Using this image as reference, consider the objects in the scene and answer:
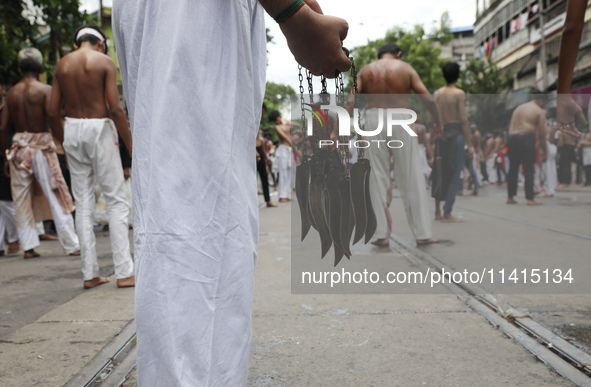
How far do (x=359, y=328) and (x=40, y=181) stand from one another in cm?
429

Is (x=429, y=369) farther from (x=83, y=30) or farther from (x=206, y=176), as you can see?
(x=83, y=30)

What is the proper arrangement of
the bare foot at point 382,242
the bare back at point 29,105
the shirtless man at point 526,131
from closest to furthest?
the bare foot at point 382,242
the bare back at point 29,105
the shirtless man at point 526,131

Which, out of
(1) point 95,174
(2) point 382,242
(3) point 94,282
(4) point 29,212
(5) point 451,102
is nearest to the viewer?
(3) point 94,282

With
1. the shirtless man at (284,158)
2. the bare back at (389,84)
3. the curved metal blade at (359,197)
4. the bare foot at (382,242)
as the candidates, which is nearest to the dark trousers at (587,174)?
the shirtless man at (284,158)

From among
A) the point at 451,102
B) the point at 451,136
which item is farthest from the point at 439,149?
the point at 451,102

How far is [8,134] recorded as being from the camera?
257 inches

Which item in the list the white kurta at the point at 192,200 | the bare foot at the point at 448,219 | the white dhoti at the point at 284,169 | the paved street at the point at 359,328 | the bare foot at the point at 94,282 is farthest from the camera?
the white dhoti at the point at 284,169

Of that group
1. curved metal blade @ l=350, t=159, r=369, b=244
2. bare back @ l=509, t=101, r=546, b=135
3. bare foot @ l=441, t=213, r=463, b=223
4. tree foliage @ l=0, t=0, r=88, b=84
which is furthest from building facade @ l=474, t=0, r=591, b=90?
curved metal blade @ l=350, t=159, r=369, b=244

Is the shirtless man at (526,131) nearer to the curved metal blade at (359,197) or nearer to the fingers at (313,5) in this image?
the curved metal blade at (359,197)

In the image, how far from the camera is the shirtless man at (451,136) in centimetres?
827

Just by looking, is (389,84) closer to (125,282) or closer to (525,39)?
(125,282)

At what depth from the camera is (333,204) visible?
2.14 meters

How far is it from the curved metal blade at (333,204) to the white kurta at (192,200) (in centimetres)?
76

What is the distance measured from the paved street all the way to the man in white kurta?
101cm
